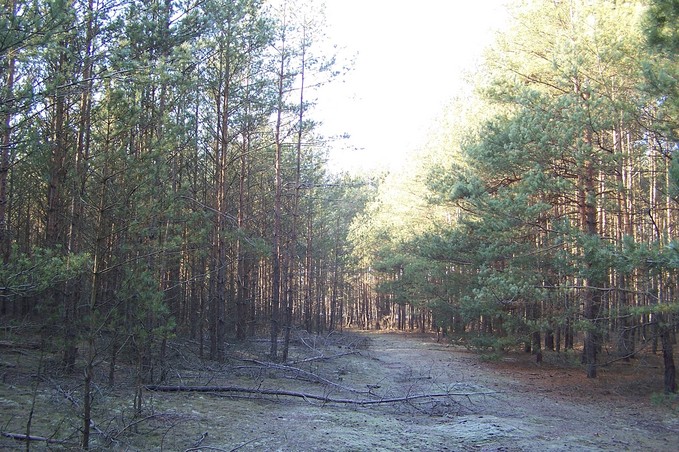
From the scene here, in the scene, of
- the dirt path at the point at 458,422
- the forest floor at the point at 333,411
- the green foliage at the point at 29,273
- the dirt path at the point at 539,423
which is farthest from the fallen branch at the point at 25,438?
the dirt path at the point at 539,423

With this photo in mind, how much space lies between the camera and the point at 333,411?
347 inches

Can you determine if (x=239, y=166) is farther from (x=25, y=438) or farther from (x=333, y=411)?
(x=25, y=438)

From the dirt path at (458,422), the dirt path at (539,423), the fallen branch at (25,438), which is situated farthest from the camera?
the dirt path at (539,423)

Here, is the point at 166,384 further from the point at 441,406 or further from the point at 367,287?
the point at 367,287

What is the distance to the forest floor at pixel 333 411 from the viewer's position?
6266 millimetres

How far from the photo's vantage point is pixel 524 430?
773 cm

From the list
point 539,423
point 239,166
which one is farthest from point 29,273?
point 239,166

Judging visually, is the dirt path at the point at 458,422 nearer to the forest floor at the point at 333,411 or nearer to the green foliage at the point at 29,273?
the forest floor at the point at 333,411

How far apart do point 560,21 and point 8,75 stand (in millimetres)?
14252

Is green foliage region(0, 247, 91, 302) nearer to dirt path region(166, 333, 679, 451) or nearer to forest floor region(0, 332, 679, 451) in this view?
forest floor region(0, 332, 679, 451)

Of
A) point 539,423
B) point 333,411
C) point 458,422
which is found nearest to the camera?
point 458,422

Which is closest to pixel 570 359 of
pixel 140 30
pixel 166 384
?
pixel 166 384

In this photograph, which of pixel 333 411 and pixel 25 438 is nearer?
pixel 25 438

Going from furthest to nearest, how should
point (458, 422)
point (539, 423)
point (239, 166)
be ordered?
point (239, 166) < point (539, 423) < point (458, 422)
